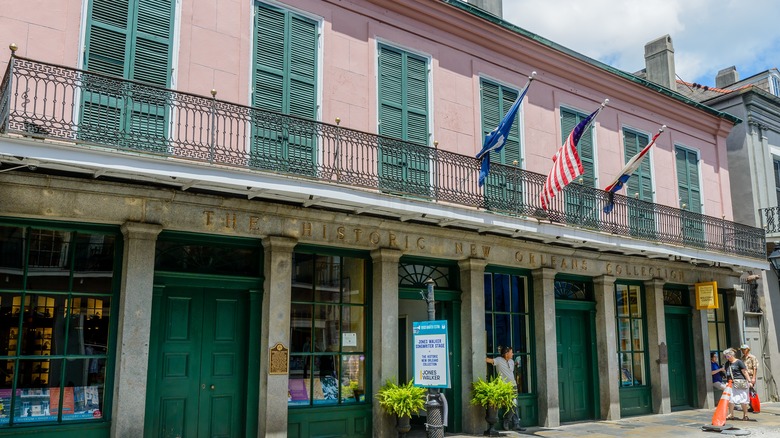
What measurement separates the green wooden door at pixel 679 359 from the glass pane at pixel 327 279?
31.2ft

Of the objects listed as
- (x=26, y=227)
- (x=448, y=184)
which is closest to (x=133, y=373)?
(x=26, y=227)

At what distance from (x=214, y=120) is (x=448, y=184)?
435 centimetres

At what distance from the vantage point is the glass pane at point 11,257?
8664 millimetres

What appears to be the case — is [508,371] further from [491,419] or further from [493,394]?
[491,419]

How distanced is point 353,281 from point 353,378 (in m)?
1.60

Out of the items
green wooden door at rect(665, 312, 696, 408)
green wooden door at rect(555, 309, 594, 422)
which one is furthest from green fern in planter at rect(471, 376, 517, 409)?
green wooden door at rect(665, 312, 696, 408)

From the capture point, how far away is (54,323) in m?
8.89

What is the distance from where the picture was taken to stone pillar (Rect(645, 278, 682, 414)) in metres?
15.9

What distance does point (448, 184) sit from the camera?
12094 mm

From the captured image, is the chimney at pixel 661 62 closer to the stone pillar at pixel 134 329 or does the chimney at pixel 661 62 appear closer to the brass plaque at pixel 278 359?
the brass plaque at pixel 278 359

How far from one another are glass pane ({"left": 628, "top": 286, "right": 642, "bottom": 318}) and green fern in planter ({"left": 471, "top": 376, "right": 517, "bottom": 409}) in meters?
5.39

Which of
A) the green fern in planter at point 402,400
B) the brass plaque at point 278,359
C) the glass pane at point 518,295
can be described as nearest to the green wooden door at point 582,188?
the glass pane at point 518,295

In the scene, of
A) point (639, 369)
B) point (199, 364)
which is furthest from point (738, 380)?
point (199, 364)

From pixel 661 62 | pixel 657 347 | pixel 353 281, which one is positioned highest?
pixel 661 62
